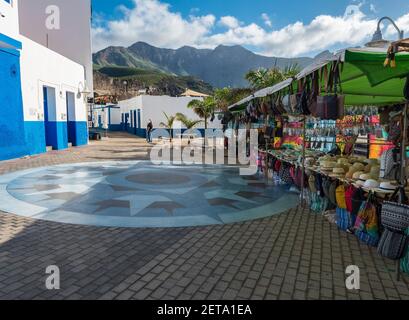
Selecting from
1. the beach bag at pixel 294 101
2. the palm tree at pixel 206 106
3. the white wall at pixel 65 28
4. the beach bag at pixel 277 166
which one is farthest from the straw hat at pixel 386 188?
the white wall at pixel 65 28

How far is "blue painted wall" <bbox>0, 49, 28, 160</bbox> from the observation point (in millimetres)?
11797

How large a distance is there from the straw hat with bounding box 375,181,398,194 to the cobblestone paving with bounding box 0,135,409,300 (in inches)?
32.6

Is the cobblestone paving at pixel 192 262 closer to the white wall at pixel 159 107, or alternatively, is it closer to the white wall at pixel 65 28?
the white wall at pixel 65 28

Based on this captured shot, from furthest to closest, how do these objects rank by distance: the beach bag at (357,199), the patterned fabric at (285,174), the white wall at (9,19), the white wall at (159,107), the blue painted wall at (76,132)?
the white wall at (159,107) < the blue painted wall at (76,132) < the white wall at (9,19) < the patterned fabric at (285,174) < the beach bag at (357,199)

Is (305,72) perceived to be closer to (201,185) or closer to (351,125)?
(201,185)

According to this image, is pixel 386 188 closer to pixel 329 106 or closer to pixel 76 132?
pixel 329 106

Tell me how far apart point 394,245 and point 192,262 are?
2276 millimetres

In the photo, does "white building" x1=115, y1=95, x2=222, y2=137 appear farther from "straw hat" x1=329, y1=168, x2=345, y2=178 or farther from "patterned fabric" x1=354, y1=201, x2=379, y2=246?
"patterned fabric" x1=354, y1=201, x2=379, y2=246

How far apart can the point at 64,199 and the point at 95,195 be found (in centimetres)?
64

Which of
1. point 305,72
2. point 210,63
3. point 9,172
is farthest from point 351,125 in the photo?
point 210,63

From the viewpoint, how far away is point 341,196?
4938 mm

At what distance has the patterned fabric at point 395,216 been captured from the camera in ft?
11.1

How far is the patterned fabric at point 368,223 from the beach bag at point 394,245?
2.08 feet
